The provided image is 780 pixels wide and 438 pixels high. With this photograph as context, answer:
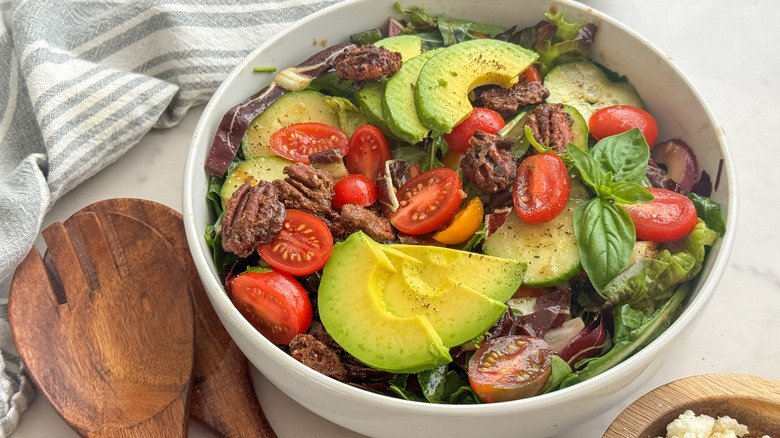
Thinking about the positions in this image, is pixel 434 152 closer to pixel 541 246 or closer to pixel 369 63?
pixel 369 63

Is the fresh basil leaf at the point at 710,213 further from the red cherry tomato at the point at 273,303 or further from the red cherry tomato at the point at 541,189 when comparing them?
the red cherry tomato at the point at 273,303

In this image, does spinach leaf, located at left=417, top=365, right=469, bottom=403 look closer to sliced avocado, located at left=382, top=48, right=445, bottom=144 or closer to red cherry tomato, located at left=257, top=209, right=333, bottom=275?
red cherry tomato, located at left=257, top=209, right=333, bottom=275

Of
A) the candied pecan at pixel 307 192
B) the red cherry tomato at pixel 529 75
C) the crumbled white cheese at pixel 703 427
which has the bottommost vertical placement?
the crumbled white cheese at pixel 703 427

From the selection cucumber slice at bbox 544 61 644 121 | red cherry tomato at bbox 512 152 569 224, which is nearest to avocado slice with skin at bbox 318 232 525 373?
red cherry tomato at bbox 512 152 569 224

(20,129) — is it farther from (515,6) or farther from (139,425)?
(515,6)

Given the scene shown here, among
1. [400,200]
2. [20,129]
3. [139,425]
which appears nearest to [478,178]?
[400,200]

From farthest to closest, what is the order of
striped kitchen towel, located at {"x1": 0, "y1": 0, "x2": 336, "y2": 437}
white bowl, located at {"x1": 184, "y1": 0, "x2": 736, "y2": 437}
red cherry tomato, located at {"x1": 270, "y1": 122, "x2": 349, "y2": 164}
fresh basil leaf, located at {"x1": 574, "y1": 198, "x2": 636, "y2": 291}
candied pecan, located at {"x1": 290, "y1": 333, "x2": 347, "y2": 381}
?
striped kitchen towel, located at {"x1": 0, "y1": 0, "x2": 336, "y2": 437}
red cherry tomato, located at {"x1": 270, "y1": 122, "x2": 349, "y2": 164}
fresh basil leaf, located at {"x1": 574, "y1": 198, "x2": 636, "y2": 291}
candied pecan, located at {"x1": 290, "y1": 333, "x2": 347, "y2": 381}
white bowl, located at {"x1": 184, "y1": 0, "x2": 736, "y2": 437}

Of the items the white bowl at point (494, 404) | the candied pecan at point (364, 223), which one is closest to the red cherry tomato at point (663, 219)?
the white bowl at point (494, 404)
